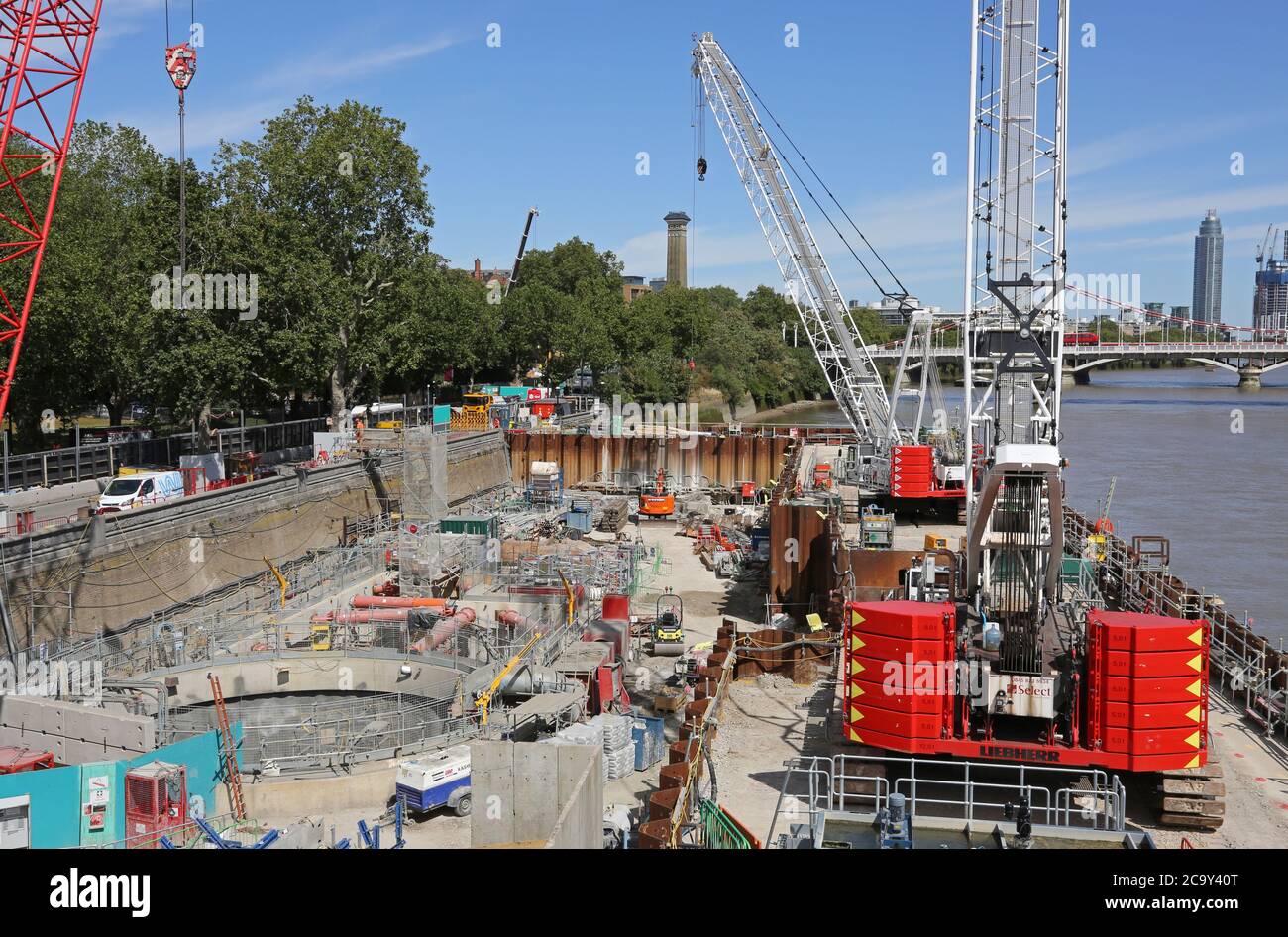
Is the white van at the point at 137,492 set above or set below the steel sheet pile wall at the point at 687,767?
above

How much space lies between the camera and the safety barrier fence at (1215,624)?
16.2m

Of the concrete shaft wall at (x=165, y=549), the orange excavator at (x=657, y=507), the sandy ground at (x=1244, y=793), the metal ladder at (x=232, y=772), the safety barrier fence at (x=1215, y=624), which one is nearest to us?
the sandy ground at (x=1244, y=793)

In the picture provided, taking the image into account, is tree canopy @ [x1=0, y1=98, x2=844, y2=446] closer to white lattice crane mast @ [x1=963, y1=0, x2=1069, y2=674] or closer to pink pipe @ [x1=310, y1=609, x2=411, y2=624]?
pink pipe @ [x1=310, y1=609, x2=411, y2=624]

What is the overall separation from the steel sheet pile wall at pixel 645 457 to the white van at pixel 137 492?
915 inches

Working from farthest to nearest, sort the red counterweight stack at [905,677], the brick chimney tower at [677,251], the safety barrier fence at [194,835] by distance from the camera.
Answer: the brick chimney tower at [677,251], the safety barrier fence at [194,835], the red counterweight stack at [905,677]

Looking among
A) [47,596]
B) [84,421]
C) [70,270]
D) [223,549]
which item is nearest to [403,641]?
[47,596]

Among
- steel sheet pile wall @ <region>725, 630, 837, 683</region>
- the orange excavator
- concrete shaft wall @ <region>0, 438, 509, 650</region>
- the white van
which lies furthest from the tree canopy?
steel sheet pile wall @ <region>725, 630, 837, 683</region>

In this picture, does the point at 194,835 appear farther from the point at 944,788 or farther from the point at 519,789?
the point at 944,788

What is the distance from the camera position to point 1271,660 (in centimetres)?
1747

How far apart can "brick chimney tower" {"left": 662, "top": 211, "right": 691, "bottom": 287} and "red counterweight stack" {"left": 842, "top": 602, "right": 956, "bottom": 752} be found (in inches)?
6276

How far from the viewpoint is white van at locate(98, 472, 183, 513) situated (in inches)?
1112

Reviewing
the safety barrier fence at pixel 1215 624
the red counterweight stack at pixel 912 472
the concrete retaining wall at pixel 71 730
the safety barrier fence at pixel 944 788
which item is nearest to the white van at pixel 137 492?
the concrete retaining wall at pixel 71 730

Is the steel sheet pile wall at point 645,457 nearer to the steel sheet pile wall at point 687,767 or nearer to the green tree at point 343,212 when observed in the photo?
the green tree at point 343,212
